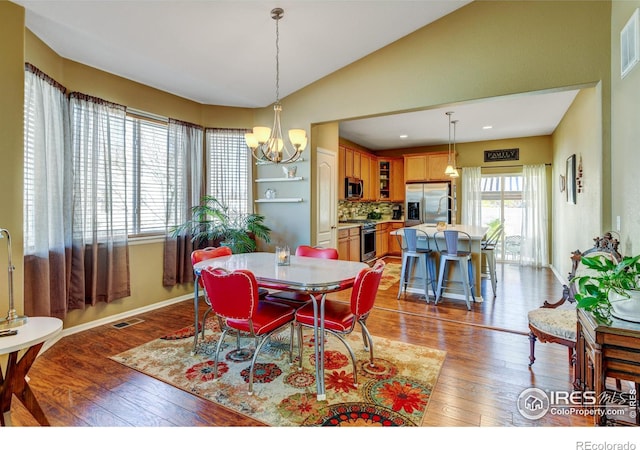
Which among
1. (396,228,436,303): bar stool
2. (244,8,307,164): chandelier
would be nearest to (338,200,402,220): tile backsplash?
(396,228,436,303): bar stool

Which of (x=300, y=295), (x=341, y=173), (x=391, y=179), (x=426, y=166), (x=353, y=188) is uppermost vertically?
(x=426, y=166)

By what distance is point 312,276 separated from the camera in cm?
239

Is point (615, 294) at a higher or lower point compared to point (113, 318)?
higher

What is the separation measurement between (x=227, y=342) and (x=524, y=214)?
665 cm

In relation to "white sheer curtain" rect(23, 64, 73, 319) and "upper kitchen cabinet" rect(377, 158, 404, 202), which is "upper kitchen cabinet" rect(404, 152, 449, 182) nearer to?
"upper kitchen cabinet" rect(377, 158, 404, 202)

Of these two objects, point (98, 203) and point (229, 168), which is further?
point (229, 168)

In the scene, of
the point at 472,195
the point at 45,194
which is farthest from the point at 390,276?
the point at 45,194

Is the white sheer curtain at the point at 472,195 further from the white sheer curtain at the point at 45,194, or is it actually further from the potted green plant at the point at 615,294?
the white sheer curtain at the point at 45,194

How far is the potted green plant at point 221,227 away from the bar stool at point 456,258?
2336 millimetres

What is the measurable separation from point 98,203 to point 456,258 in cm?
418

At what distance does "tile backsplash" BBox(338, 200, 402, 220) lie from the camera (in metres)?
7.62

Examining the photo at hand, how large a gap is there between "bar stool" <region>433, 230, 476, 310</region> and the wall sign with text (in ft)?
11.8

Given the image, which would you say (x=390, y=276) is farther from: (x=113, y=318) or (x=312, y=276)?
(x=113, y=318)

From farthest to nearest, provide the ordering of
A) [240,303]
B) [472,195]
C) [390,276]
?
[472,195]
[390,276]
[240,303]
